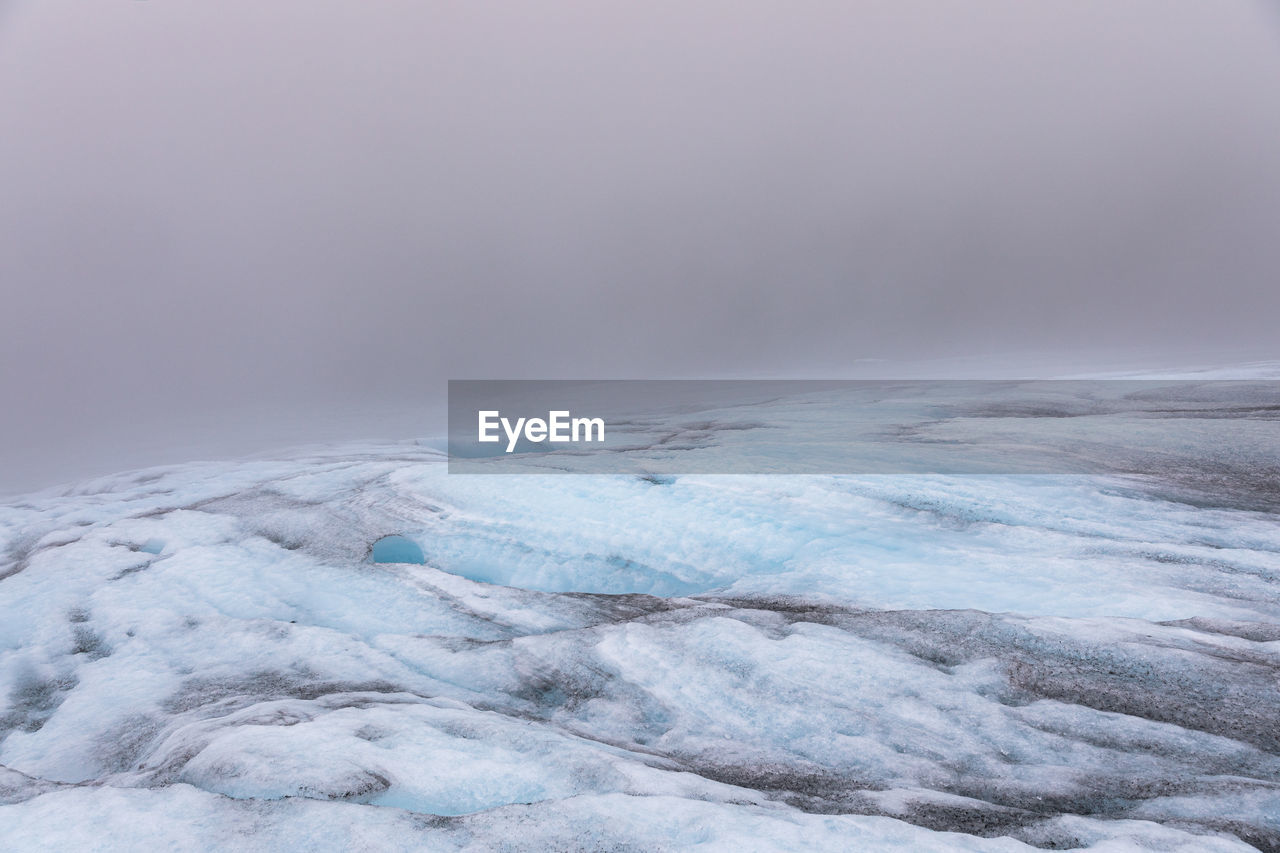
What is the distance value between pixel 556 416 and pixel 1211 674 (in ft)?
37.1

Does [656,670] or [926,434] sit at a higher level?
[926,434]

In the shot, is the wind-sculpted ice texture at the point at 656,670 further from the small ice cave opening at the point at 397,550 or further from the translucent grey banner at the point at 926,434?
the translucent grey banner at the point at 926,434

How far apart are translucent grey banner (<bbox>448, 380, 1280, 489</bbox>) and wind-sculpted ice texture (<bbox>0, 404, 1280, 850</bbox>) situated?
2.02 feet

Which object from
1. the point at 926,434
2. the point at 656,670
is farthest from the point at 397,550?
the point at 926,434

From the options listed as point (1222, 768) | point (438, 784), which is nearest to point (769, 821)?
point (438, 784)

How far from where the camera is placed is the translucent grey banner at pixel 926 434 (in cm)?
630

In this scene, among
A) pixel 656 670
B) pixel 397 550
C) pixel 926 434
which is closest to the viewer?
pixel 656 670

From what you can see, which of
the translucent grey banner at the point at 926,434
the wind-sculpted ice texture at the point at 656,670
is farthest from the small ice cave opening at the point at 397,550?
the translucent grey banner at the point at 926,434

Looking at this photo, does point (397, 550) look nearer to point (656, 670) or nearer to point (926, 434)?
point (656, 670)

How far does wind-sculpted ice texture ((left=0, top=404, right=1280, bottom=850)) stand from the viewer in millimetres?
2232

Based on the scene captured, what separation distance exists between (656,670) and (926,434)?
18.2 ft

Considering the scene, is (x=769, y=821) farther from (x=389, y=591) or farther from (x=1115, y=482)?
(x=1115, y=482)

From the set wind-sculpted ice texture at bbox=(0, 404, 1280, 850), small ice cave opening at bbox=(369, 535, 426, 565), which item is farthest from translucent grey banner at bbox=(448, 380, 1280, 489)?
small ice cave opening at bbox=(369, 535, 426, 565)

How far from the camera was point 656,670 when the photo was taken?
3.49 metres
